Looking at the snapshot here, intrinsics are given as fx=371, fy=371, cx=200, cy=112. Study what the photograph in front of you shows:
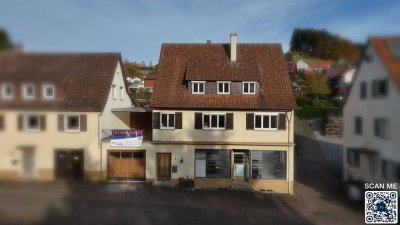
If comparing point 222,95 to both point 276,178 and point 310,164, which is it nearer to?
point 276,178

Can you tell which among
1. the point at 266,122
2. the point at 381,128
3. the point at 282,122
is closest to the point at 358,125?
the point at 381,128

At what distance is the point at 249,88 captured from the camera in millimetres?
12367

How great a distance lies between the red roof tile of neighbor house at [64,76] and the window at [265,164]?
1085cm

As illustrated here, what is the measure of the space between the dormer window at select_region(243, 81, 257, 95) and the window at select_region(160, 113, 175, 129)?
2555 mm

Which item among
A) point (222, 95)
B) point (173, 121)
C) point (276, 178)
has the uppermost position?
point (222, 95)

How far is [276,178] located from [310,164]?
9794 mm

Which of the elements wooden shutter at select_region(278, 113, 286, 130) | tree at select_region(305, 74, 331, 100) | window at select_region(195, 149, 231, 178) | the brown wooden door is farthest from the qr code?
the brown wooden door

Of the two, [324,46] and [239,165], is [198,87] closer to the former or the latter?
[239,165]

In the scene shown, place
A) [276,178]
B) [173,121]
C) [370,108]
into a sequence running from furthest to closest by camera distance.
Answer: [173,121] < [276,178] < [370,108]

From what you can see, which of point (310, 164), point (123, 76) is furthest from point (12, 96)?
point (310, 164)

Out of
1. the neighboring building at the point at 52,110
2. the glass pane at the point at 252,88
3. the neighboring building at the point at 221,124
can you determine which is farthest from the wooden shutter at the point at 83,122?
the glass pane at the point at 252,88

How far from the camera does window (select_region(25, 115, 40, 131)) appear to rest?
104 centimetres

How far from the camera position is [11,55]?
1102 mm

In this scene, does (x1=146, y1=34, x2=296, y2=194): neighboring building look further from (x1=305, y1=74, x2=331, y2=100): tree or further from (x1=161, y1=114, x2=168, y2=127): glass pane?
(x1=305, y1=74, x2=331, y2=100): tree
